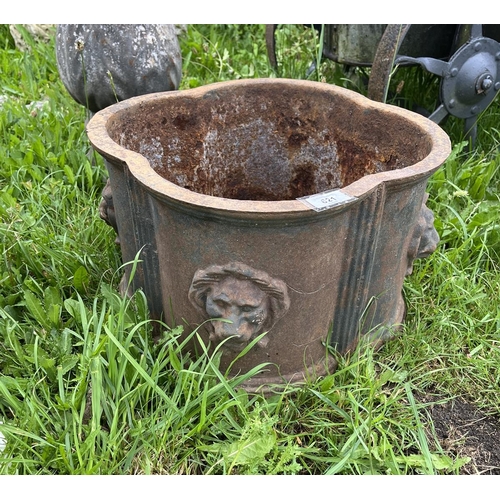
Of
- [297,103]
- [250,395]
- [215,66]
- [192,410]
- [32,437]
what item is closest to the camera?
[32,437]

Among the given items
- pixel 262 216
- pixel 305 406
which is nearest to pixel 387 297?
pixel 305 406

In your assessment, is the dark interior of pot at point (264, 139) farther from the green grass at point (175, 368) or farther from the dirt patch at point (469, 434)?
the dirt patch at point (469, 434)

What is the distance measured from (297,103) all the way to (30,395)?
1570 mm

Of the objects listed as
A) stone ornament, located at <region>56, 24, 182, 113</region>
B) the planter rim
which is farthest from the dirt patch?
stone ornament, located at <region>56, 24, 182, 113</region>

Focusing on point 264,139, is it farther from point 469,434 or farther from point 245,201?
point 469,434

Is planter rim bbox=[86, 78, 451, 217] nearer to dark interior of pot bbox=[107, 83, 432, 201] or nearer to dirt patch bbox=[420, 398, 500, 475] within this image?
dark interior of pot bbox=[107, 83, 432, 201]

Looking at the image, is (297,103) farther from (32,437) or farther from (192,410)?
(32,437)

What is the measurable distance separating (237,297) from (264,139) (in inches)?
45.0

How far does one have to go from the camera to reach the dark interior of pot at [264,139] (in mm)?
2391

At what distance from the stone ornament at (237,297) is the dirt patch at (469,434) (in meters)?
0.72

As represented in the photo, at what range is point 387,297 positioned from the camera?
7.06 feet

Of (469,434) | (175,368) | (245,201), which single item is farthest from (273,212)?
(469,434)

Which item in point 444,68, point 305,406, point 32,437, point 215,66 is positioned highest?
point 444,68

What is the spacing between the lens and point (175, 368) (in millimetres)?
1914
